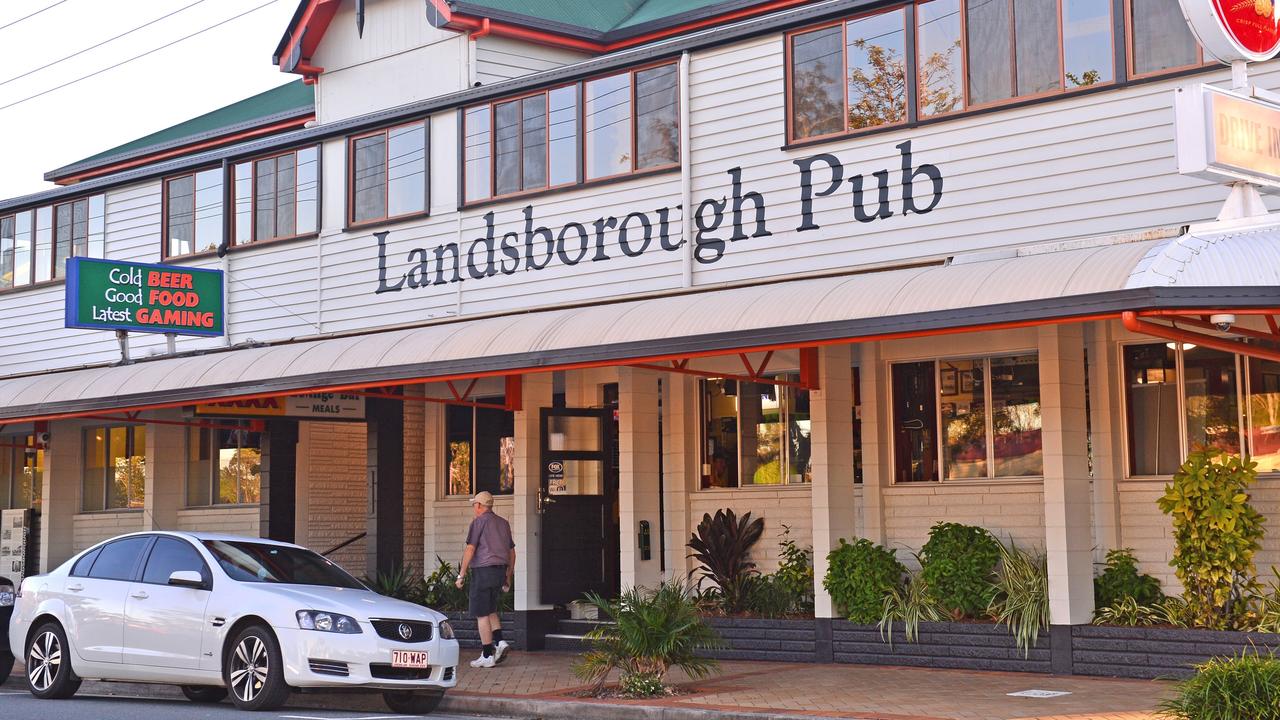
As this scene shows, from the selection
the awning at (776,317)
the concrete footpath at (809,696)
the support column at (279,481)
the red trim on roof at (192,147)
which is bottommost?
the concrete footpath at (809,696)

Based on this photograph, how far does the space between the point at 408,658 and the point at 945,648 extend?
503 cm

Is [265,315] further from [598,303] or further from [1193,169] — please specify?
[1193,169]

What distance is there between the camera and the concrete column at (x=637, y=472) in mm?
16750

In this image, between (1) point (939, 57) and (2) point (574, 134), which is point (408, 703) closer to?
(2) point (574, 134)

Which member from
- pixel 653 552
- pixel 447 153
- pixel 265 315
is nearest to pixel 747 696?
pixel 653 552

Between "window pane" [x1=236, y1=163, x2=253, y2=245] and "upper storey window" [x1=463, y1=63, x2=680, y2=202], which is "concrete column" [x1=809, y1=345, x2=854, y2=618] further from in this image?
"window pane" [x1=236, y1=163, x2=253, y2=245]

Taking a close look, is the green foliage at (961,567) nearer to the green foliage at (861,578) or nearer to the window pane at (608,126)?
the green foliage at (861,578)

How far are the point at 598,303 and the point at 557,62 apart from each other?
20.0 ft

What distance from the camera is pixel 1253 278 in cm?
1017

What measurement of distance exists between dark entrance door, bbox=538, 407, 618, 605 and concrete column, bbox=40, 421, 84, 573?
11.1 metres

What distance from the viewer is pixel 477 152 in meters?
18.5

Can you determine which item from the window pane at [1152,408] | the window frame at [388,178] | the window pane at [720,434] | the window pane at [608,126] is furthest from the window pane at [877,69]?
the window frame at [388,178]

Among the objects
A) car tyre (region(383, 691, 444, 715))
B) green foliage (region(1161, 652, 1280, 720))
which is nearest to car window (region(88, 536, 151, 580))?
car tyre (region(383, 691, 444, 715))

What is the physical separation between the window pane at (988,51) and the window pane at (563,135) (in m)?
5.11
